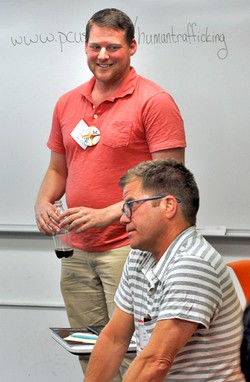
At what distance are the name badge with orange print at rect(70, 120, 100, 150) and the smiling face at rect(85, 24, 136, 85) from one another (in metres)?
0.19

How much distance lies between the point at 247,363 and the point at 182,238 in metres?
1.26

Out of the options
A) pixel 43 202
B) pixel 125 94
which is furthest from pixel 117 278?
pixel 125 94

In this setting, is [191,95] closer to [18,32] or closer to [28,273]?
[18,32]

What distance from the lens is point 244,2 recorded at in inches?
145

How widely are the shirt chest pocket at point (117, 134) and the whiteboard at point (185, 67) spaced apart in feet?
2.70

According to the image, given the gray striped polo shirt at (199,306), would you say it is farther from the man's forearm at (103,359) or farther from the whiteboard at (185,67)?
the whiteboard at (185,67)

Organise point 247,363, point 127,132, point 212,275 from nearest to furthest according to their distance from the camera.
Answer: point 247,363 < point 212,275 < point 127,132

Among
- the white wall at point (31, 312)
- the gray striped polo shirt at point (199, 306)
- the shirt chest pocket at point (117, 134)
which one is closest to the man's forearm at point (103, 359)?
the gray striped polo shirt at point (199, 306)

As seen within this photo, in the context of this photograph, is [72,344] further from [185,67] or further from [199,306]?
[185,67]

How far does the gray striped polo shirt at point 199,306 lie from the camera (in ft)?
7.08

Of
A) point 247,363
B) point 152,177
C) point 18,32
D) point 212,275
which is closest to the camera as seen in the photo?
point 247,363

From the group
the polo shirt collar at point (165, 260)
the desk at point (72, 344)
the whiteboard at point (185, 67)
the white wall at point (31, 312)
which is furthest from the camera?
the white wall at point (31, 312)

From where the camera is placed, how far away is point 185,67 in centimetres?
378

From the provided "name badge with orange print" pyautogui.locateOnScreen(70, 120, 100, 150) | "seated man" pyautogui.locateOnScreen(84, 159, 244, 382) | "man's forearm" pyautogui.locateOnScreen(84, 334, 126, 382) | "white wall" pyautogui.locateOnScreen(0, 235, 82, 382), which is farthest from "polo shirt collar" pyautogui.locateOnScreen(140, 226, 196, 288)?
"white wall" pyautogui.locateOnScreen(0, 235, 82, 382)
